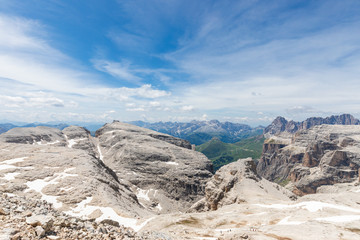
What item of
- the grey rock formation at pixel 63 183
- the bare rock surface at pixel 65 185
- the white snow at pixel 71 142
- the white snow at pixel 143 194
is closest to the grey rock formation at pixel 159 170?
the white snow at pixel 143 194

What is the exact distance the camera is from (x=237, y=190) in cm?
4450

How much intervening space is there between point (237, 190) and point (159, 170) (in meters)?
73.8

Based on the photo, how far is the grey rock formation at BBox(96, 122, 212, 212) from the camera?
96438 millimetres

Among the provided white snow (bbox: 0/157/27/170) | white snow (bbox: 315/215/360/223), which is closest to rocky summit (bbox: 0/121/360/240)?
white snow (bbox: 315/215/360/223)

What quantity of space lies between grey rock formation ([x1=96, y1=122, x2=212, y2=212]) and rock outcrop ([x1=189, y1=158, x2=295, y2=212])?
41.4 m

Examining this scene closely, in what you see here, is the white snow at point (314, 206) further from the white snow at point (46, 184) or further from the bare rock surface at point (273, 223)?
the white snow at point (46, 184)

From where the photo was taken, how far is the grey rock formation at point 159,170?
96.4 meters

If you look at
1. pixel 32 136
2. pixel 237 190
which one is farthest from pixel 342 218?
pixel 32 136

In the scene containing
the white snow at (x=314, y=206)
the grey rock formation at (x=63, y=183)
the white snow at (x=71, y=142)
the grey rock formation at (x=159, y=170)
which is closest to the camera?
the white snow at (x=314, y=206)

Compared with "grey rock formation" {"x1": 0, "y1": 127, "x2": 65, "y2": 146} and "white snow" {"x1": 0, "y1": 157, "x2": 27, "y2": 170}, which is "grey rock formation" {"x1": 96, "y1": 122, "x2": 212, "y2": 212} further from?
"white snow" {"x1": 0, "y1": 157, "x2": 27, "y2": 170}

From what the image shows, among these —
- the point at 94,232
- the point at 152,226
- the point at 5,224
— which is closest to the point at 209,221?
the point at 152,226

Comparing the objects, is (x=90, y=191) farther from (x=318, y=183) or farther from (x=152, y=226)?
(x=318, y=183)

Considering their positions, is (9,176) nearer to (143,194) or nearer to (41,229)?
(41,229)

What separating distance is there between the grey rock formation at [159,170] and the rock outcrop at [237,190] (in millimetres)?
41437
